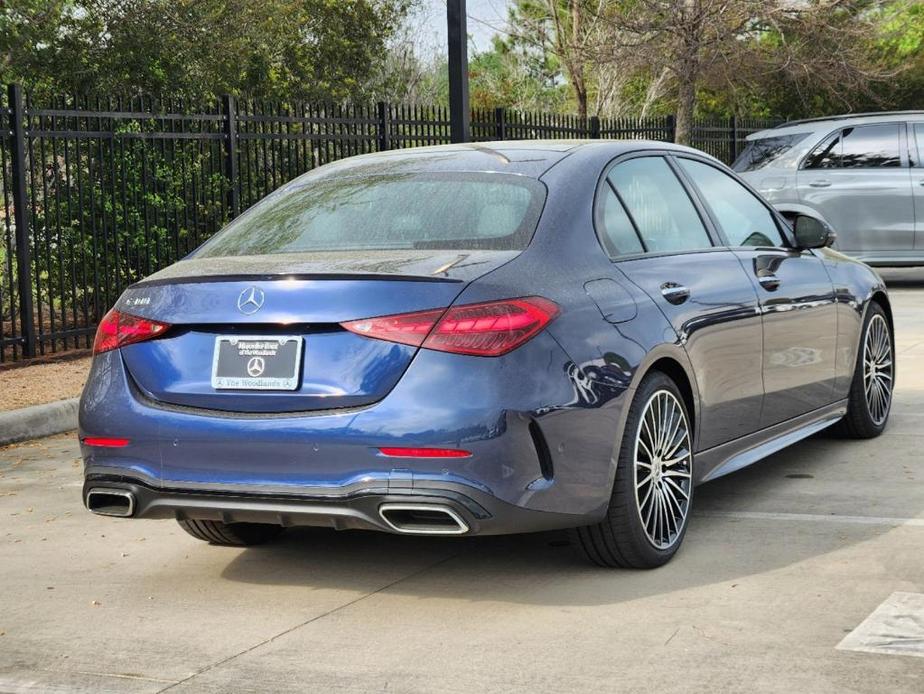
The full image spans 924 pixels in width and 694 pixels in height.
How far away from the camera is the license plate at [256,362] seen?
4766 mm

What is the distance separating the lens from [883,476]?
22.9 feet

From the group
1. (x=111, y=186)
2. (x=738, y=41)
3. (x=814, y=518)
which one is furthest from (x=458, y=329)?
(x=738, y=41)

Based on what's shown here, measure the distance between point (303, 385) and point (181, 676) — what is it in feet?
3.28

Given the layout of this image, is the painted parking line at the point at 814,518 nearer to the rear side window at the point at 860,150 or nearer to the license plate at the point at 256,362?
the license plate at the point at 256,362

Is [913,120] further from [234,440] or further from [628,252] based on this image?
[234,440]

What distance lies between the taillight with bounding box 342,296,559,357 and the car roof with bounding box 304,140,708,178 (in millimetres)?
950

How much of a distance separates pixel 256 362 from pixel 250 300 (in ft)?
0.69

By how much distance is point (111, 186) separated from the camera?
1265 centimetres

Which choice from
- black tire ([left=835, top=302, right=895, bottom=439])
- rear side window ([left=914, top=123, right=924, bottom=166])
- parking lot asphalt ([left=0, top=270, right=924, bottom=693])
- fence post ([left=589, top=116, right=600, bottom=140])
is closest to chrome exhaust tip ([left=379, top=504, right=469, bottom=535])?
parking lot asphalt ([left=0, top=270, right=924, bottom=693])

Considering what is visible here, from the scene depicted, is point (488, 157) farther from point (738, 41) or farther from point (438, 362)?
point (738, 41)

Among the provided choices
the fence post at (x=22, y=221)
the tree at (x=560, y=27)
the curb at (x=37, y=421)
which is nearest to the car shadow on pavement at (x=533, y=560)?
the curb at (x=37, y=421)

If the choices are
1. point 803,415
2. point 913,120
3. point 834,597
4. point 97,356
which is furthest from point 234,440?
point 913,120

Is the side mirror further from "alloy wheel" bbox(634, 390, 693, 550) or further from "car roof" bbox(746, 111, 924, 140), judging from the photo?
"car roof" bbox(746, 111, 924, 140)

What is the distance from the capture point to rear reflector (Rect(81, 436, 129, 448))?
16.4ft
